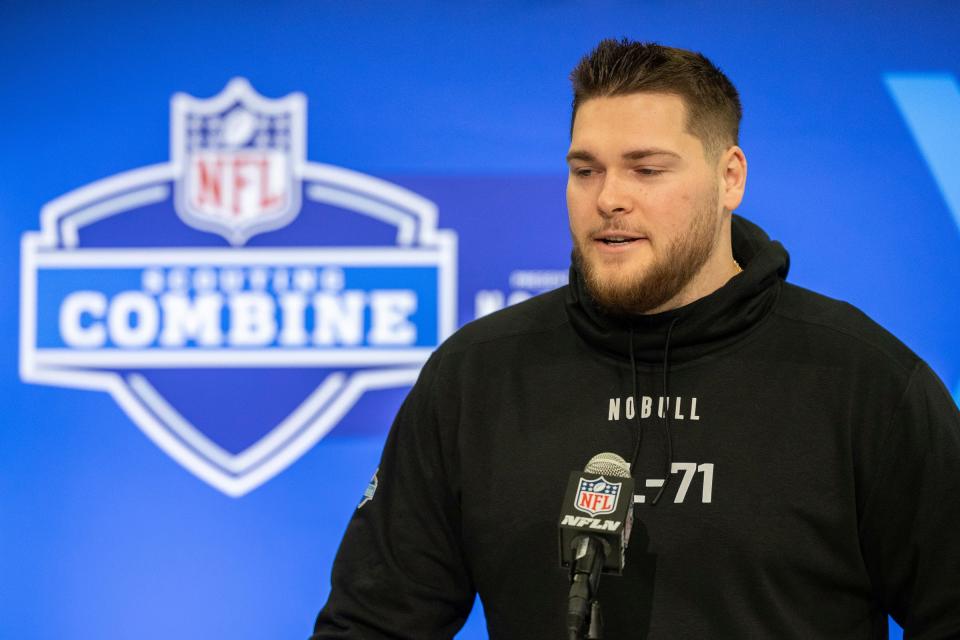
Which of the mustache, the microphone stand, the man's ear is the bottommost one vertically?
the microphone stand

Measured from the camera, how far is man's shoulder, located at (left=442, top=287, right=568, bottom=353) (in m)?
1.57

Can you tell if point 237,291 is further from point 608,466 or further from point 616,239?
point 608,466

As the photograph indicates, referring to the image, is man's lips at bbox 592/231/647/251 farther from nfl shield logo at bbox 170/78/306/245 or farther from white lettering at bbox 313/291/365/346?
nfl shield logo at bbox 170/78/306/245

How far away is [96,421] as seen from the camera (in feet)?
8.70

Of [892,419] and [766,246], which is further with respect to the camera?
[766,246]

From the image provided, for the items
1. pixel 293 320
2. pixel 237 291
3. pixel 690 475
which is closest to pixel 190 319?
pixel 237 291

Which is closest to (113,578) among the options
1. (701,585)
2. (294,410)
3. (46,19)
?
(294,410)

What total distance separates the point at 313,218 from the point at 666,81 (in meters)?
1.34

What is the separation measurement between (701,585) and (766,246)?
47cm

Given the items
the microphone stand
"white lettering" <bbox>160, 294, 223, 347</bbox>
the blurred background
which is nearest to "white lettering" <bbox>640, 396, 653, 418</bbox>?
the microphone stand

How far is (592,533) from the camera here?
44.8 inches

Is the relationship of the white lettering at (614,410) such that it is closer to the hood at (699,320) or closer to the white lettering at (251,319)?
the hood at (699,320)

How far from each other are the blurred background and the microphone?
55.9 inches

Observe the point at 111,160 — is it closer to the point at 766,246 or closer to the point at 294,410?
the point at 294,410
